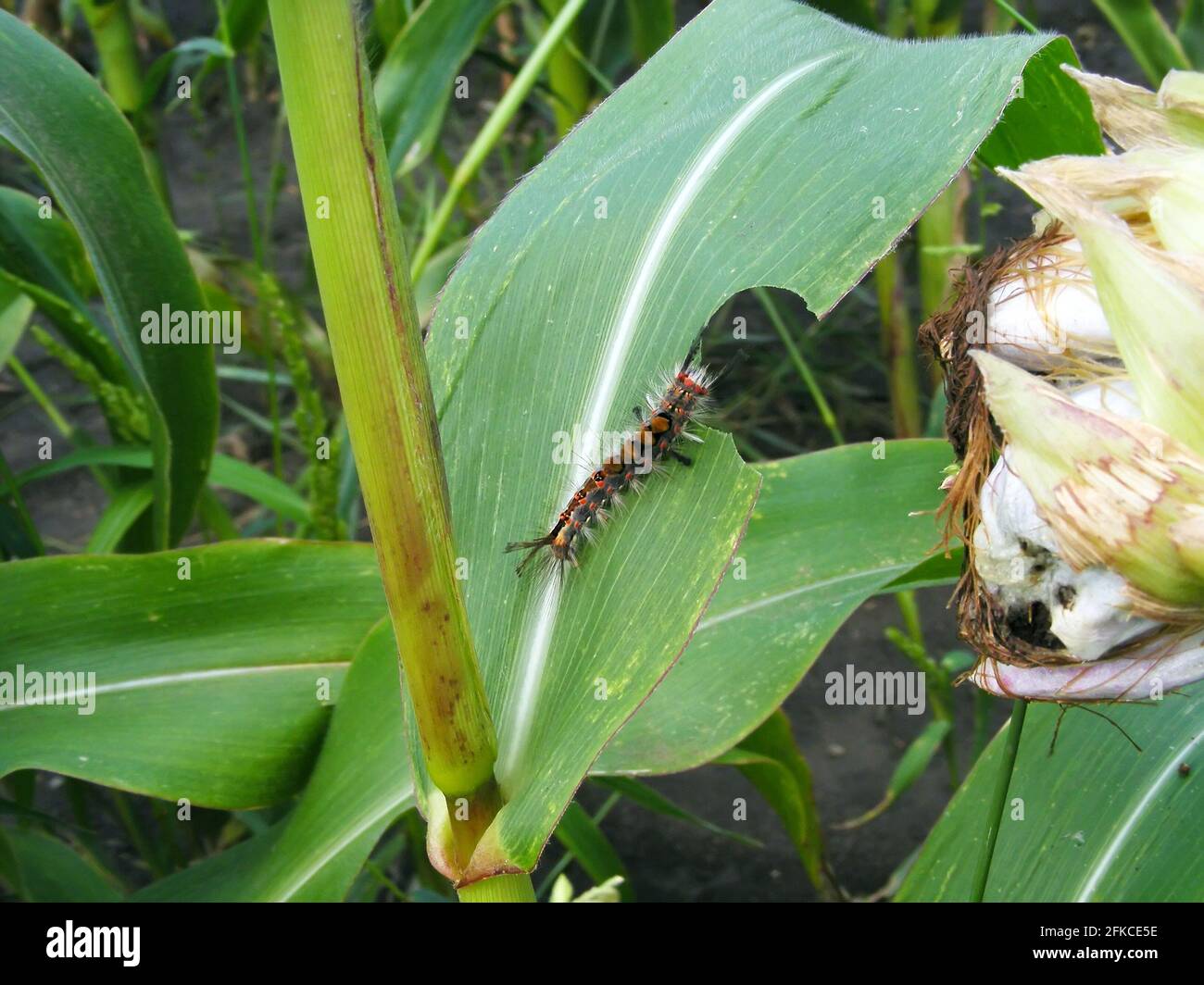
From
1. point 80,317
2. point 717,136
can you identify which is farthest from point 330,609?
point 717,136

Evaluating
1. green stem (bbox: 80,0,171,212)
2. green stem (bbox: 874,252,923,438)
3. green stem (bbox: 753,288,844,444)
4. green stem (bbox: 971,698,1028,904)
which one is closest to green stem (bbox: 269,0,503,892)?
green stem (bbox: 971,698,1028,904)

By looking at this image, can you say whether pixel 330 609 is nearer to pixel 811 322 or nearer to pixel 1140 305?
pixel 1140 305

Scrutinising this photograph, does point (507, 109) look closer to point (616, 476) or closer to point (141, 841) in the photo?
point (616, 476)

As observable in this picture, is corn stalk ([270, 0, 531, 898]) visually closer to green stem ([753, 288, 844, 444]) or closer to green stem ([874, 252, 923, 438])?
green stem ([753, 288, 844, 444])

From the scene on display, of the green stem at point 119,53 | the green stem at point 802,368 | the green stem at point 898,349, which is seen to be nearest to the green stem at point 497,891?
the green stem at point 802,368

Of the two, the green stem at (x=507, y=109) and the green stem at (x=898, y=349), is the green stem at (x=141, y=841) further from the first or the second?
the green stem at (x=898, y=349)

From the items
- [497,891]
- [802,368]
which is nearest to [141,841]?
[497,891]
